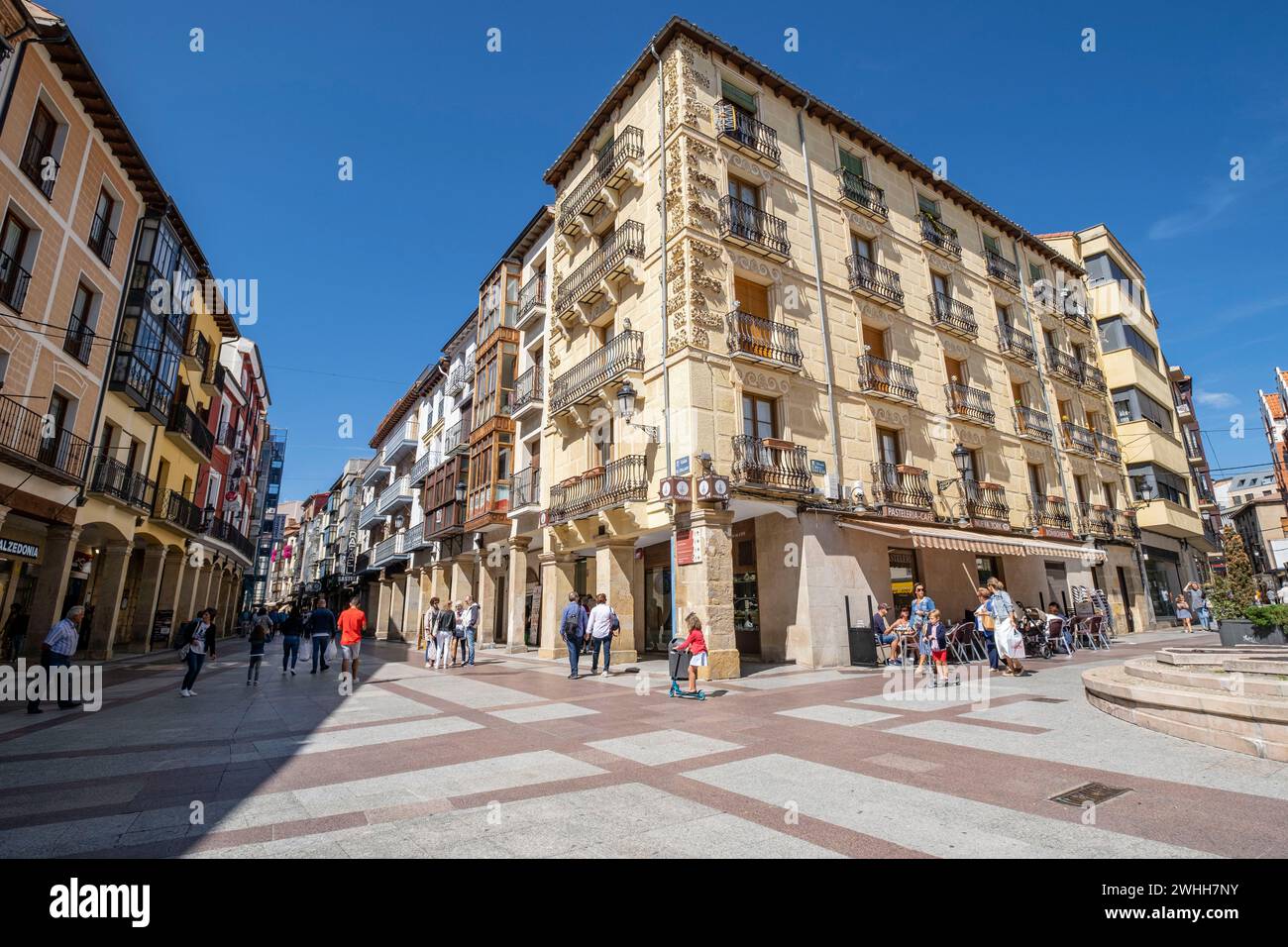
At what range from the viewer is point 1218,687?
258 inches

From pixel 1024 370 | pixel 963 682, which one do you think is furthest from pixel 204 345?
pixel 1024 370

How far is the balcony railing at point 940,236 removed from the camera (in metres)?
21.5

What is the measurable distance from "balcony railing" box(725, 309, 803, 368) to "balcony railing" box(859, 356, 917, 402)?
257 cm

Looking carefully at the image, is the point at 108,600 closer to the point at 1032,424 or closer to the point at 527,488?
the point at 527,488

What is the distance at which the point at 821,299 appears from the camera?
688 inches

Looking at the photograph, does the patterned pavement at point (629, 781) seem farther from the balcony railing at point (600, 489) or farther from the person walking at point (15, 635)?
the person walking at point (15, 635)

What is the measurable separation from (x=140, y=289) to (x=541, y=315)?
41.5 ft

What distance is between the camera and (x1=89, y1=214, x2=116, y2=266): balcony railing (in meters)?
17.1

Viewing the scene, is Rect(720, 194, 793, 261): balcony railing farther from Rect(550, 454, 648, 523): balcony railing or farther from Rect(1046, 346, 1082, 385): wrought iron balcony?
Rect(1046, 346, 1082, 385): wrought iron balcony

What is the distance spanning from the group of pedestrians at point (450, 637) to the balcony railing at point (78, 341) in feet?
38.3

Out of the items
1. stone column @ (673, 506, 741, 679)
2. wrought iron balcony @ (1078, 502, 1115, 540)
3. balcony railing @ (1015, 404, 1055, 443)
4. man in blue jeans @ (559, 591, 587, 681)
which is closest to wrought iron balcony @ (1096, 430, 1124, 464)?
wrought iron balcony @ (1078, 502, 1115, 540)

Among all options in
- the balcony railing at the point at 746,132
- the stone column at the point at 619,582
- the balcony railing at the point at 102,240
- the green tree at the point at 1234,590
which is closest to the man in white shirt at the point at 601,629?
the stone column at the point at 619,582

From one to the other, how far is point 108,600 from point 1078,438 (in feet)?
117
